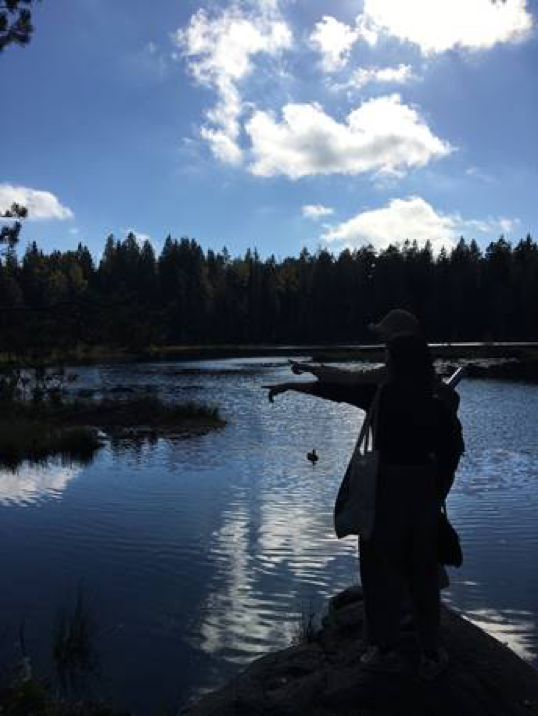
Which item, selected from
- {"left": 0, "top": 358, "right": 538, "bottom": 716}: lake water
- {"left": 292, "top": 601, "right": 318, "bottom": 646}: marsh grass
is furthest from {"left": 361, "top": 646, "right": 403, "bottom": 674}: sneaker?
{"left": 0, "top": 358, "right": 538, "bottom": 716}: lake water

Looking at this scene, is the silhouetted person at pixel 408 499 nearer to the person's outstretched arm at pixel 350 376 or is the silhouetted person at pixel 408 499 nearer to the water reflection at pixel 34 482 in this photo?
the person's outstretched arm at pixel 350 376

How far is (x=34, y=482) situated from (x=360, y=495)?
13830mm

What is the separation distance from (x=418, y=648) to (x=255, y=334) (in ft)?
461

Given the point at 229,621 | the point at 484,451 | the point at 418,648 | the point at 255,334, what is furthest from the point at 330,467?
the point at 255,334

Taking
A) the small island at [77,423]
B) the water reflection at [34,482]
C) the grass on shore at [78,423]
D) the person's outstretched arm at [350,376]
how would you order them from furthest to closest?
the grass on shore at [78,423], the small island at [77,423], the water reflection at [34,482], the person's outstretched arm at [350,376]

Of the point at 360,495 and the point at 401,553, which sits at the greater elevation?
the point at 360,495

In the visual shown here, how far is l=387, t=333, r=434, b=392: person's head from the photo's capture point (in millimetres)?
5180

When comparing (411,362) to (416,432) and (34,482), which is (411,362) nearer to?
(416,432)

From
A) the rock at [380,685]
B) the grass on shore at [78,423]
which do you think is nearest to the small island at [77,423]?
the grass on shore at [78,423]

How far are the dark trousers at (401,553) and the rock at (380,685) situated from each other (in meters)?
0.31

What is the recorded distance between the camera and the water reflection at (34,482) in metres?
15.4

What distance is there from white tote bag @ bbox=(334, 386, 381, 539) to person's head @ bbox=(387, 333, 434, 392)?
0.22 metres

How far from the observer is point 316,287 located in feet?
469

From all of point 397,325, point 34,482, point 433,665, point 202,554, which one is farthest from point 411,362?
point 34,482
